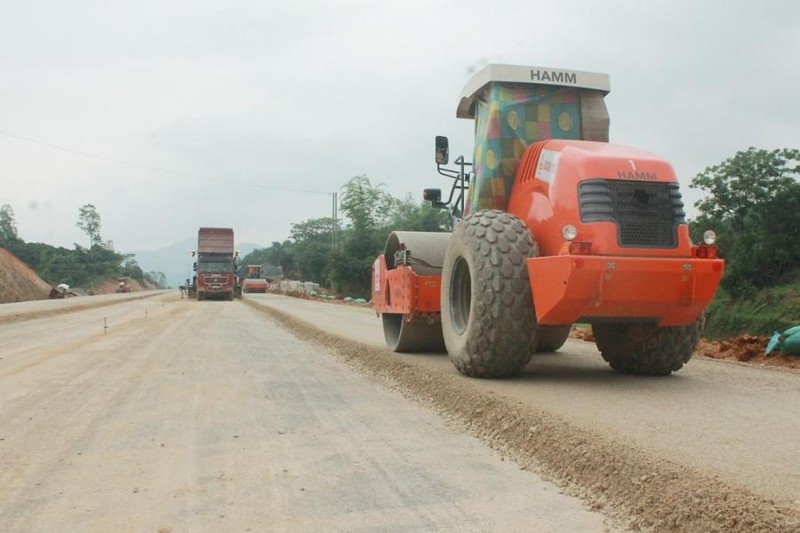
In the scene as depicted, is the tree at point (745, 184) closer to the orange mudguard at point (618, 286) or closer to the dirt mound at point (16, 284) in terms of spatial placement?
the orange mudguard at point (618, 286)

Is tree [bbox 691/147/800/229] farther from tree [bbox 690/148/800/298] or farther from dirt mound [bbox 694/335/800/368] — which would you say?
dirt mound [bbox 694/335/800/368]

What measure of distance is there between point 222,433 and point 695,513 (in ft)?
11.7

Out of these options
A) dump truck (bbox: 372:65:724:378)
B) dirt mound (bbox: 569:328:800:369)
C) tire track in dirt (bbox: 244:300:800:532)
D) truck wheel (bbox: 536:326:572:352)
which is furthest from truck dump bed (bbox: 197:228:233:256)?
tire track in dirt (bbox: 244:300:800:532)

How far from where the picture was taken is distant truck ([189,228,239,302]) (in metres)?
41.9

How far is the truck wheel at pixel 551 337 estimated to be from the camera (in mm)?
8906

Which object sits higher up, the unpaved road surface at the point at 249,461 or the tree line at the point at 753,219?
the tree line at the point at 753,219

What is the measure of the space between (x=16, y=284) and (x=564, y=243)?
51655mm

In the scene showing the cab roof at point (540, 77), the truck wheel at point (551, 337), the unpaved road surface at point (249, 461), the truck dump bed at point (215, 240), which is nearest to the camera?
the unpaved road surface at point (249, 461)

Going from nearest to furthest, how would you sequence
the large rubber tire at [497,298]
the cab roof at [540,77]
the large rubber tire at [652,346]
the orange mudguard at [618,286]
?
the orange mudguard at [618,286] < the large rubber tire at [497,298] < the large rubber tire at [652,346] < the cab roof at [540,77]

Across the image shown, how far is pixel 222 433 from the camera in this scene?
5.59 meters

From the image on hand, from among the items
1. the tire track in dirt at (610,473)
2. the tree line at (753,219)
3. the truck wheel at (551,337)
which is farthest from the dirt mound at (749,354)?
the tree line at (753,219)

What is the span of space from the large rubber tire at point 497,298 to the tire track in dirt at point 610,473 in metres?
0.38

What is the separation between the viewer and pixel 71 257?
3514 inches

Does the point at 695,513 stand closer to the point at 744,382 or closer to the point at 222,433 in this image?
the point at 222,433
